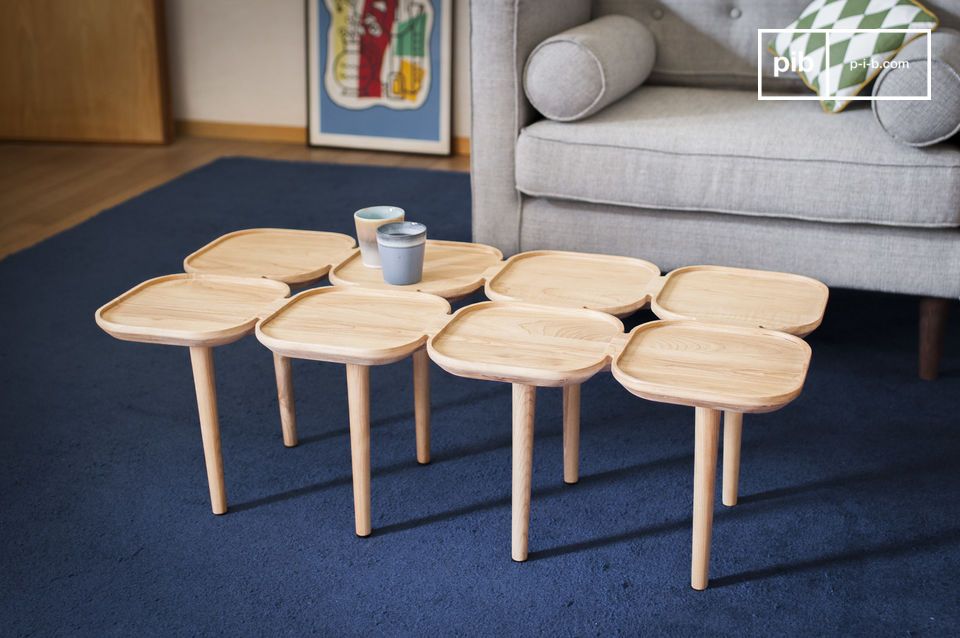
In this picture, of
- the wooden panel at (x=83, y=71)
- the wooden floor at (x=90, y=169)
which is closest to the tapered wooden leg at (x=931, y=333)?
the wooden floor at (x=90, y=169)

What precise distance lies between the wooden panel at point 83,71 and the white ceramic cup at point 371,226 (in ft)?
7.98

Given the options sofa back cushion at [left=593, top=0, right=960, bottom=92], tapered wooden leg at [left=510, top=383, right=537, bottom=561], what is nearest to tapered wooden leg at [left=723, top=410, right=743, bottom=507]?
tapered wooden leg at [left=510, top=383, right=537, bottom=561]

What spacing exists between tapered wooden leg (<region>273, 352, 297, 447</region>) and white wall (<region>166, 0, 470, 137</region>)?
7.03 feet

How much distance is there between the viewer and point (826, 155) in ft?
6.22

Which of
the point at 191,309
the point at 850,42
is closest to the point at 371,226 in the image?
the point at 191,309

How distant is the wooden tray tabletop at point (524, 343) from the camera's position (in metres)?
1.26

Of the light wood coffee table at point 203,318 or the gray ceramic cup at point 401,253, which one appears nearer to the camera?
the light wood coffee table at point 203,318

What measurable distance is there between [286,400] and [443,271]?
0.34 m

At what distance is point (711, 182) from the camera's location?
196 cm

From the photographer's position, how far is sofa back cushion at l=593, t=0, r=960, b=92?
2.42 m

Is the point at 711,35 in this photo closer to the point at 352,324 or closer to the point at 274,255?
the point at 274,255

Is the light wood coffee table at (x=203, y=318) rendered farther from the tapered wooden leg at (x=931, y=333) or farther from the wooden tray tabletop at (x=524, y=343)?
the tapered wooden leg at (x=931, y=333)

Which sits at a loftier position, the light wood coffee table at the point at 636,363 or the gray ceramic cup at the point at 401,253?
the gray ceramic cup at the point at 401,253

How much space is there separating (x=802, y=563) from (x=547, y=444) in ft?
1.59
